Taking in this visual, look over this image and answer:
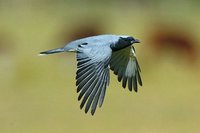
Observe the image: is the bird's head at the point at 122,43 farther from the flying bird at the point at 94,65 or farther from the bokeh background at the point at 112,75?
the bokeh background at the point at 112,75

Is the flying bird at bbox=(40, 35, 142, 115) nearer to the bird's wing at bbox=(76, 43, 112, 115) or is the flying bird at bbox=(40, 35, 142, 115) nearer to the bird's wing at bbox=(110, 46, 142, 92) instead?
the bird's wing at bbox=(76, 43, 112, 115)

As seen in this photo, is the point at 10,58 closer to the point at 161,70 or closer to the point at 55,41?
the point at 55,41

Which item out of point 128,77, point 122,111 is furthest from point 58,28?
point 128,77

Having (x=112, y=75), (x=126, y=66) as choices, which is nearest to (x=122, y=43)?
(x=126, y=66)

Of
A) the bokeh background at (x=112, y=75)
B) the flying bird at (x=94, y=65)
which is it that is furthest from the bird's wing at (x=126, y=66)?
the bokeh background at (x=112, y=75)

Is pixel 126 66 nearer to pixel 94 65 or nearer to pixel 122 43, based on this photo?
pixel 122 43

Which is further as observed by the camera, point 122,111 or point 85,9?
point 85,9
